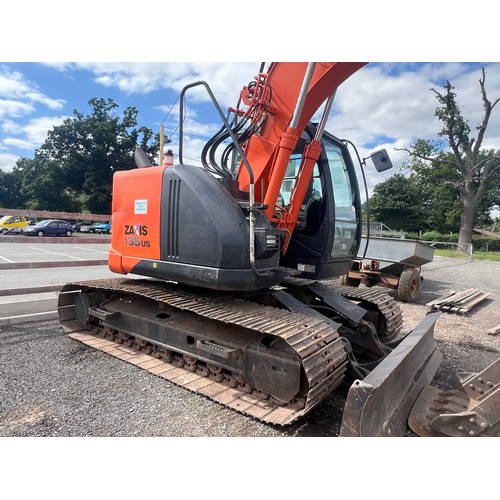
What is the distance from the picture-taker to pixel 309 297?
4.27 m

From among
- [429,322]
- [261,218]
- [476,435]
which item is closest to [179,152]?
[261,218]

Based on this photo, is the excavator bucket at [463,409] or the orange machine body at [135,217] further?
the orange machine body at [135,217]

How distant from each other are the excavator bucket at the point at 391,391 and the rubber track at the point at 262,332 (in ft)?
1.32

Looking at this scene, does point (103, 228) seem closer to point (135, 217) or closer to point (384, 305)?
point (135, 217)

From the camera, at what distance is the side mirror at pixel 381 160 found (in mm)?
3891

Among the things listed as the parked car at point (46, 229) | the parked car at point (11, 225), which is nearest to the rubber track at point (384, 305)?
the parked car at point (46, 229)

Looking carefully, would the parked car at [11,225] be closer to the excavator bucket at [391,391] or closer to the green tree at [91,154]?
the green tree at [91,154]

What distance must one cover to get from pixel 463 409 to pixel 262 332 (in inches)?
63.4

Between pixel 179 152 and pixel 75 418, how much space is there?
2.49 metres

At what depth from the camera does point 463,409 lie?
2693mm

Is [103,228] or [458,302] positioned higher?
[103,228]

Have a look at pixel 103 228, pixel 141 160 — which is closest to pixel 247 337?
pixel 141 160

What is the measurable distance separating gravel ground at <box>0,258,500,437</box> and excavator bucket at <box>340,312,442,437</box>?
11.2 inches

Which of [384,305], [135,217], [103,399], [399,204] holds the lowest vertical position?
[103,399]
